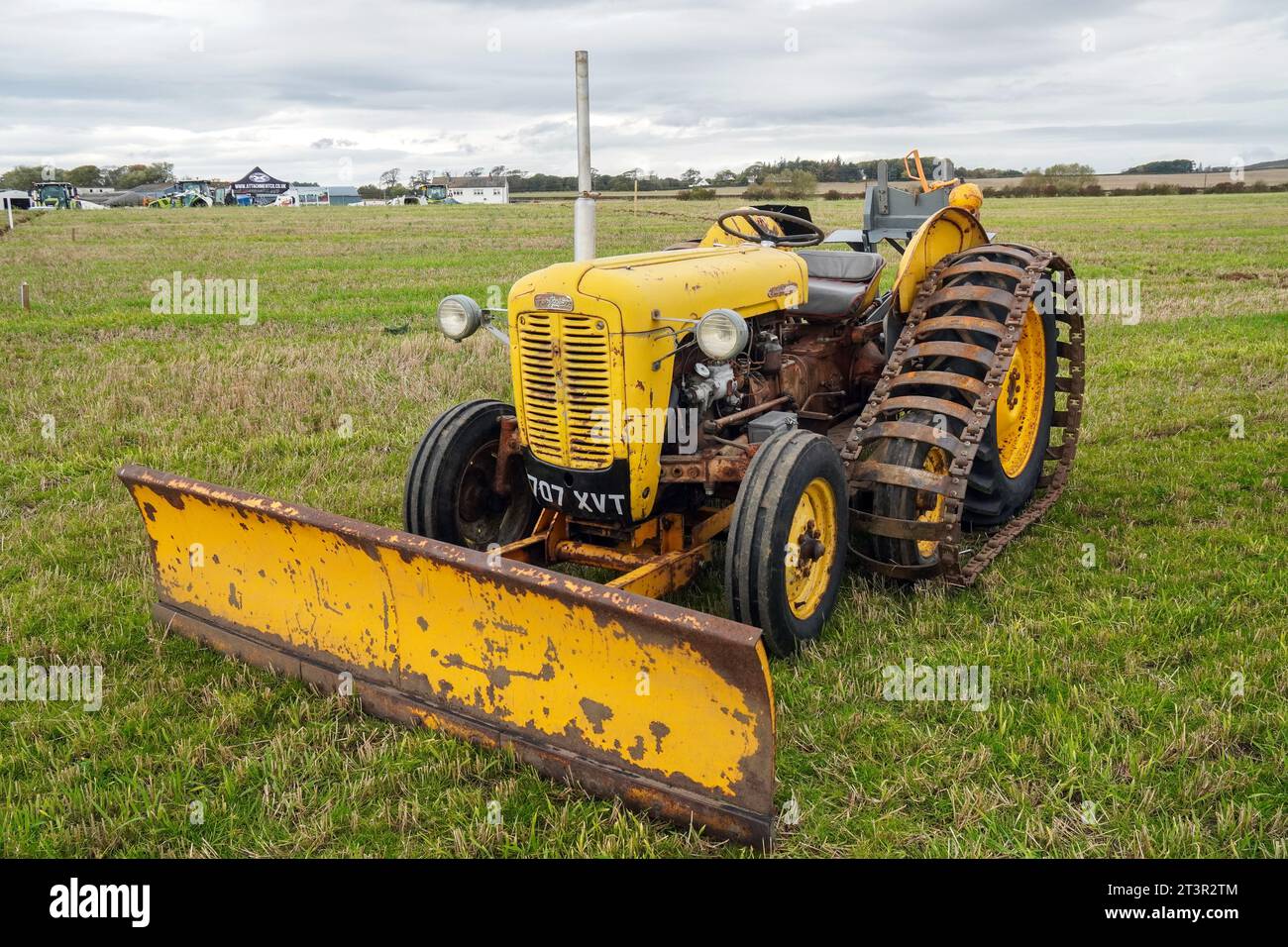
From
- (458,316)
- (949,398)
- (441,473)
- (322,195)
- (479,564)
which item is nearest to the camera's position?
(479,564)

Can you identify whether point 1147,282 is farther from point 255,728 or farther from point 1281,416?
point 255,728

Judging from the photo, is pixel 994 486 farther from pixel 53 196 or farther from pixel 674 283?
pixel 53 196

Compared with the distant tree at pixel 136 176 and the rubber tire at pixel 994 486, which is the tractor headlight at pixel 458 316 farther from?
the distant tree at pixel 136 176

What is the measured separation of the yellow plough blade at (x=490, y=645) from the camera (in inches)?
115

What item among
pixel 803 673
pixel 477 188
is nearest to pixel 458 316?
pixel 803 673

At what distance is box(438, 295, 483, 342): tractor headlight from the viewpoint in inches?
171

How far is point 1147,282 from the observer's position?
15141mm

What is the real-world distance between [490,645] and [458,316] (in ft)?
5.28

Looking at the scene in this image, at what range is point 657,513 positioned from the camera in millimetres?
4242

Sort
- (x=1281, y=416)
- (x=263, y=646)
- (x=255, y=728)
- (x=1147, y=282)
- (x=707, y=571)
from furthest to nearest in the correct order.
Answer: (x=1147, y=282)
(x=1281, y=416)
(x=707, y=571)
(x=263, y=646)
(x=255, y=728)

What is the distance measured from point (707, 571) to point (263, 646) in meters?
2.08

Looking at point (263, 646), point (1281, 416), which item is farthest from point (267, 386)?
point (1281, 416)

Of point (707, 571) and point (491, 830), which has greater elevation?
point (707, 571)

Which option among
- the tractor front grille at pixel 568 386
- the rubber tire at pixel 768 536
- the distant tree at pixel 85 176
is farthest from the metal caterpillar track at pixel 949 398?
the distant tree at pixel 85 176
